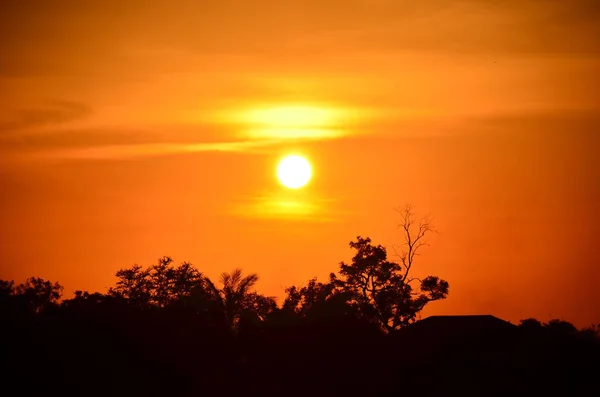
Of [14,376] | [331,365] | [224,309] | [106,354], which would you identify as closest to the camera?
[14,376]

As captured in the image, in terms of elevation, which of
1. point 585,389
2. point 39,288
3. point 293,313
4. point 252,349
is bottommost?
point 585,389

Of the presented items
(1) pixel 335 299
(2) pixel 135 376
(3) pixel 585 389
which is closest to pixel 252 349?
(2) pixel 135 376

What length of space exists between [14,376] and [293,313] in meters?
27.7

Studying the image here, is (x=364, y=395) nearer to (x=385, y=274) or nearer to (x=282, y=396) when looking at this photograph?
(x=282, y=396)

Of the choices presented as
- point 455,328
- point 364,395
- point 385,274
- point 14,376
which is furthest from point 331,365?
point 385,274

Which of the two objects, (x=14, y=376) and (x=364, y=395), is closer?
(x=14, y=376)

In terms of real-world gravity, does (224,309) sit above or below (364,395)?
above

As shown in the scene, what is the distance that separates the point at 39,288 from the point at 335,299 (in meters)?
31.0

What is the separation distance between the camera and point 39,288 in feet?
316

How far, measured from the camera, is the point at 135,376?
6122 centimetres

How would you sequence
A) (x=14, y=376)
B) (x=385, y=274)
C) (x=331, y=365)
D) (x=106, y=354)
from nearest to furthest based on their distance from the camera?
1. (x=14, y=376)
2. (x=106, y=354)
3. (x=331, y=365)
4. (x=385, y=274)

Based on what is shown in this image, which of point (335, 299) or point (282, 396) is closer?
point (282, 396)

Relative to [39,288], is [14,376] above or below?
below

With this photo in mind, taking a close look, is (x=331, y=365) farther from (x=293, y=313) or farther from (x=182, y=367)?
(x=293, y=313)
